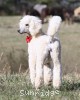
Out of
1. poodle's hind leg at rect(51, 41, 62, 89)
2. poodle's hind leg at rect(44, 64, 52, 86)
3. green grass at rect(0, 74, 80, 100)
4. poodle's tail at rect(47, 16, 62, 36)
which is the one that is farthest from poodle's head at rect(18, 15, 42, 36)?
green grass at rect(0, 74, 80, 100)

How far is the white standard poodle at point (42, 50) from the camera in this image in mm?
5773

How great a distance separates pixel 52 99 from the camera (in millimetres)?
5336

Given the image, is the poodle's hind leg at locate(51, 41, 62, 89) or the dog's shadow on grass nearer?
the poodle's hind leg at locate(51, 41, 62, 89)

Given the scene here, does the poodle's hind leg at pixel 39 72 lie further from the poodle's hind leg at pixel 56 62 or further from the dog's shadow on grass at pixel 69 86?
the dog's shadow on grass at pixel 69 86

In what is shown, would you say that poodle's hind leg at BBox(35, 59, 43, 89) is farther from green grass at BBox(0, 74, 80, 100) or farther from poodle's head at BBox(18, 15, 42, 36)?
poodle's head at BBox(18, 15, 42, 36)

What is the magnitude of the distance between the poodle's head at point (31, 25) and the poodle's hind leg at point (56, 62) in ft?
1.04

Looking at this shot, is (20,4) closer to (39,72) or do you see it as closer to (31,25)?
(31,25)

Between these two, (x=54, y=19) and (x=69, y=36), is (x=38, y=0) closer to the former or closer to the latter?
(x=69, y=36)

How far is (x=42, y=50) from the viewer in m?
5.77

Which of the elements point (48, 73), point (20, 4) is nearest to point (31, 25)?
point (48, 73)

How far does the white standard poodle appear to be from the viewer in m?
5.77

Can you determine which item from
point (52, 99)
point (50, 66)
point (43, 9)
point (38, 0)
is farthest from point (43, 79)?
point (38, 0)

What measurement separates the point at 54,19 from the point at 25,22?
1.28ft

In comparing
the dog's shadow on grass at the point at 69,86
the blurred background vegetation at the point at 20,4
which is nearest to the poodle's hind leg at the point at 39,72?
the dog's shadow on grass at the point at 69,86
